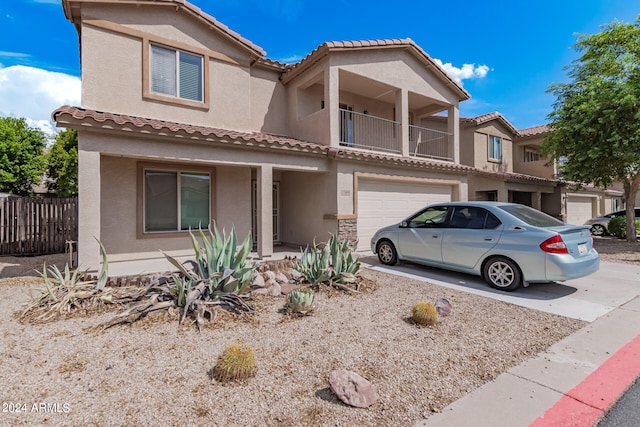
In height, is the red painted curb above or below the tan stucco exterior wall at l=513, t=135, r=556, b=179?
below

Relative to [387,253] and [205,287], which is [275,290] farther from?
[387,253]

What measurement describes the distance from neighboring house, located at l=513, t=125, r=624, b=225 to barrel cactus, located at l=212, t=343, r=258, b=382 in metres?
20.9

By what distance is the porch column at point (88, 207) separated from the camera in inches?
243

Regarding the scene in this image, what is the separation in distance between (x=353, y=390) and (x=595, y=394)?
2.24 metres

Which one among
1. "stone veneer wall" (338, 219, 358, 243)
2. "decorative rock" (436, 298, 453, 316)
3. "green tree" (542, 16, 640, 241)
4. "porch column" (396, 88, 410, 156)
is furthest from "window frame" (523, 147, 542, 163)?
"decorative rock" (436, 298, 453, 316)

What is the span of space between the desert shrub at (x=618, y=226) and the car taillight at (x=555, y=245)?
14563mm

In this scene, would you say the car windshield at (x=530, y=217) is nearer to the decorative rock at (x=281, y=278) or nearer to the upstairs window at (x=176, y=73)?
the decorative rock at (x=281, y=278)

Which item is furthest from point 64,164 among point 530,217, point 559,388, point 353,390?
point 559,388

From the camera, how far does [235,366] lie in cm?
287

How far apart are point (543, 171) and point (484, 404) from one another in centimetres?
2124

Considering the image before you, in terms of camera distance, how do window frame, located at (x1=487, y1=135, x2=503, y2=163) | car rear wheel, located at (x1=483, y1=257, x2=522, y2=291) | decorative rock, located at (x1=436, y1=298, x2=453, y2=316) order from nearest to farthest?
1. decorative rock, located at (x1=436, y1=298, x2=453, y2=316)
2. car rear wheel, located at (x1=483, y1=257, x2=522, y2=291)
3. window frame, located at (x1=487, y1=135, x2=503, y2=163)

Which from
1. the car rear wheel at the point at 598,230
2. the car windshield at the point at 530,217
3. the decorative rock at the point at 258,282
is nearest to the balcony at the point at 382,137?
the car windshield at the point at 530,217

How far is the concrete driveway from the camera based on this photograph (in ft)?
16.8

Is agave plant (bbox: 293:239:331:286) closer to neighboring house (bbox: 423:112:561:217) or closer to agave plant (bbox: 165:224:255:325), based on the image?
agave plant (bbox: 165:224:255:325)
